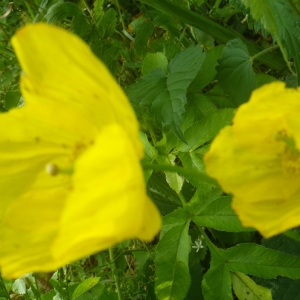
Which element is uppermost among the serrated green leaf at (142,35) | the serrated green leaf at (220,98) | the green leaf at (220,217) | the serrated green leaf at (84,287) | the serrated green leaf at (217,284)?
the serrated green leaf at (142,35)

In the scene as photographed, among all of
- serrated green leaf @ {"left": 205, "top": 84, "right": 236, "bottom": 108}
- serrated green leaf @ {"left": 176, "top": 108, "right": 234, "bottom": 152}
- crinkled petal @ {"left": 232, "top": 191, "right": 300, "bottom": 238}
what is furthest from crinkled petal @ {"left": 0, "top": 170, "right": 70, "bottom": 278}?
serrated green leaf @ {"left": 205, "top": 84, "right": 236, "bottom": 108}

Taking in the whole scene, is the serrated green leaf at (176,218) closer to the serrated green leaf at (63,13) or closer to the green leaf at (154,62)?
the green leaf at (154,62)

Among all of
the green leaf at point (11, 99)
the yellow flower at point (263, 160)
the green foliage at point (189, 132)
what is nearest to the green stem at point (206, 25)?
the green foliage at point (189, 132)

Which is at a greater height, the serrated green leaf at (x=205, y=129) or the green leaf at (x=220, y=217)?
the serrated green leaf at (x=205, y=129)

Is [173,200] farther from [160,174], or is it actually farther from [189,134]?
[189,134]

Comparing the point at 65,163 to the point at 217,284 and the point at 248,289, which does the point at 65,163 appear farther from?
the point at 248,289

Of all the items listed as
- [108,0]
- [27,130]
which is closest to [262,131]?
[27,130]

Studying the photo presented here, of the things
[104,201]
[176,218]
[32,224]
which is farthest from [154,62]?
[104,201]
